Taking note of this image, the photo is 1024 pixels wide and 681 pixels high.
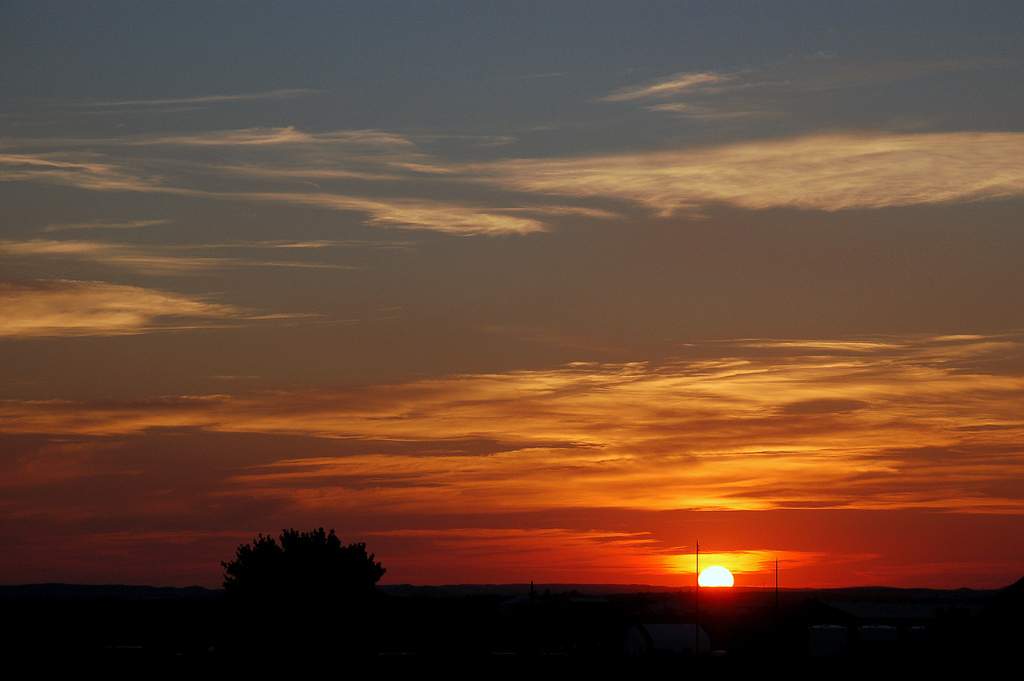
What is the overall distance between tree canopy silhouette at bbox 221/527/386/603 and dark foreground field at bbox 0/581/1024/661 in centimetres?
190

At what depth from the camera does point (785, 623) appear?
118 meters

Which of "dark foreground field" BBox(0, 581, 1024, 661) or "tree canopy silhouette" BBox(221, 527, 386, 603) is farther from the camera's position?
"tree canopy silhouette" BBox(221, 527, 386, 603)

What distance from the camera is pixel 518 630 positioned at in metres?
93.6

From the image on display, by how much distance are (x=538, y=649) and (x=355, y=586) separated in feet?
108

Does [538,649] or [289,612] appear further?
[289,612]

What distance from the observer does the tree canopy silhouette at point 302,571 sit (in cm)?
11562

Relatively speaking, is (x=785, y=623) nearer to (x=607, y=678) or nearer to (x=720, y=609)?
(x=720, y=609)

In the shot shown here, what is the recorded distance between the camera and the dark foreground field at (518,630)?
6544cm

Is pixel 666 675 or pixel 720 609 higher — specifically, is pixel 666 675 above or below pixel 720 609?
below

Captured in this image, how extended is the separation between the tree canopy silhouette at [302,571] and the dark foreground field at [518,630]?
190cm

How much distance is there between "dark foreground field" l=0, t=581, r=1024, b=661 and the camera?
65438mm

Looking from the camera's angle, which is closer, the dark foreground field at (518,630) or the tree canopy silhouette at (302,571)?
the dark foreground field at (518,630)

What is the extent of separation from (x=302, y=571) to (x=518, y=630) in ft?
96.4

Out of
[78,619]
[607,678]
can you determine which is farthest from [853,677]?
[78,619]
